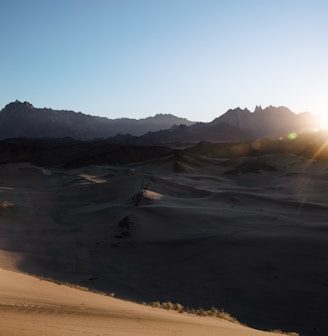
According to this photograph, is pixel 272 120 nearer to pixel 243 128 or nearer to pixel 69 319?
pixel 243 128

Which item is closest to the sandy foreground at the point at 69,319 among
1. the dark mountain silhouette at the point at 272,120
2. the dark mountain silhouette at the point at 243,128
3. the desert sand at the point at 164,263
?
the desert sand at the point at 164,263

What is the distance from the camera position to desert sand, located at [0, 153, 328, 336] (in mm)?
7219

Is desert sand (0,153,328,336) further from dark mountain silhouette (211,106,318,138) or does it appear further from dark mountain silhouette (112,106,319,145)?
dark mountain silhouette (211,106,318,138)

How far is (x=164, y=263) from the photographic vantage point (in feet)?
59.0

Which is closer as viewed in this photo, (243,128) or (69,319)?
(69,319)

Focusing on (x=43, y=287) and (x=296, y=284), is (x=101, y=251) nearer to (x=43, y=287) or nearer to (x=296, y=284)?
(x=296, y=284)

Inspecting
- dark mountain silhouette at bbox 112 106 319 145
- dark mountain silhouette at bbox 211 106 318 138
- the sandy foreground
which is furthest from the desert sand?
dark mountain silhouette at bbox 211 106 318 138

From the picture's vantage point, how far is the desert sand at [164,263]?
7.22 m

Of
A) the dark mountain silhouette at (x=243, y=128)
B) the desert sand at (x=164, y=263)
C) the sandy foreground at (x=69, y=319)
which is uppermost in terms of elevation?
the dark mountain silhouette at (x=243, y=128)

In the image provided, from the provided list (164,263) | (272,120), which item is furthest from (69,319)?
(272,120)

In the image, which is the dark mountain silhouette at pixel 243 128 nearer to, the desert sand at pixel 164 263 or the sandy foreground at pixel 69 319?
the desert sand at pixel 164 263

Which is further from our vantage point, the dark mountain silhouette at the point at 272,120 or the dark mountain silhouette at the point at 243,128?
the dark mountain silhouette at the point at 272,120

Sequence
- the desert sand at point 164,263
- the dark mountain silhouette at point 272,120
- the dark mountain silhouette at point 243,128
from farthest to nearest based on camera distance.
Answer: the dark mountain silhouette at point 272,120, the dark mountain silhouette at point 243,128, the desert sand at point 164,263

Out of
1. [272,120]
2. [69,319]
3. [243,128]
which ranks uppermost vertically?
[272,120]
